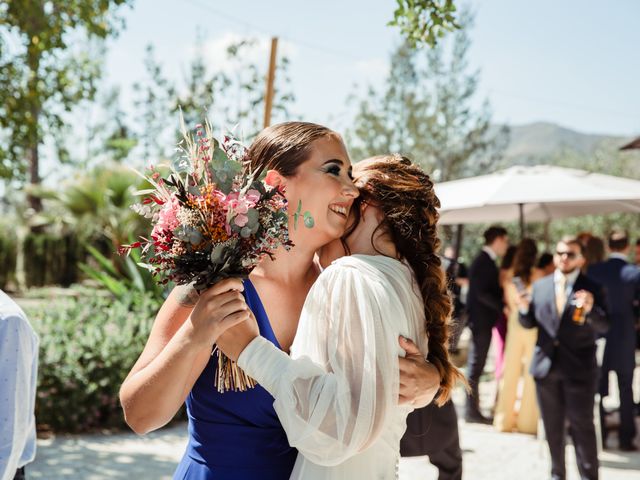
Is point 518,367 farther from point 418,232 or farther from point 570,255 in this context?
point 418,232

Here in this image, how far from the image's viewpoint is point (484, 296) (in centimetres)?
847

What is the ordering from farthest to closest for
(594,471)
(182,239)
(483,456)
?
(483,456), (594,471), (182,239)

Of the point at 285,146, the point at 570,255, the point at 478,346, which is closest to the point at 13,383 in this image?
the point at 285,146

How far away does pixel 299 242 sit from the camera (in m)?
2.66

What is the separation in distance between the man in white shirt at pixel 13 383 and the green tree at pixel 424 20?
10.7 ft

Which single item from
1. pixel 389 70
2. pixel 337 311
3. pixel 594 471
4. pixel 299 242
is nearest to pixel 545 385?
pixel 594 471

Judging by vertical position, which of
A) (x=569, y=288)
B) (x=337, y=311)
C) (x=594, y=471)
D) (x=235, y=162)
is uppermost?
(x=235, y=162)

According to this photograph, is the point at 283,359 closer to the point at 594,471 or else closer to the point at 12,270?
the point at 594,471

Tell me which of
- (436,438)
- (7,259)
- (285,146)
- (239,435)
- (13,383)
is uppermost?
(285,146)

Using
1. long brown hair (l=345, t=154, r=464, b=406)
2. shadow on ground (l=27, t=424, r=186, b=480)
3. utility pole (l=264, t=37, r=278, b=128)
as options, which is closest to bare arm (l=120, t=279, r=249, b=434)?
long brown hair (l=345, t=154, r=464, b=406)

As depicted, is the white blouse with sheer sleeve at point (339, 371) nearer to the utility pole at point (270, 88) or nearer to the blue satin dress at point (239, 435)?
the blue satin dress at point (239, 435)

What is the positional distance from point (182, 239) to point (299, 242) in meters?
0.83

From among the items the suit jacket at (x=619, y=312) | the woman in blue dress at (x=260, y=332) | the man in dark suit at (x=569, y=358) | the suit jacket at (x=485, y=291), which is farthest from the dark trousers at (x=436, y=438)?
the suit jacket at (x=485, y=291)

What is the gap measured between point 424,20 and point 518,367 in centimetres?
489
